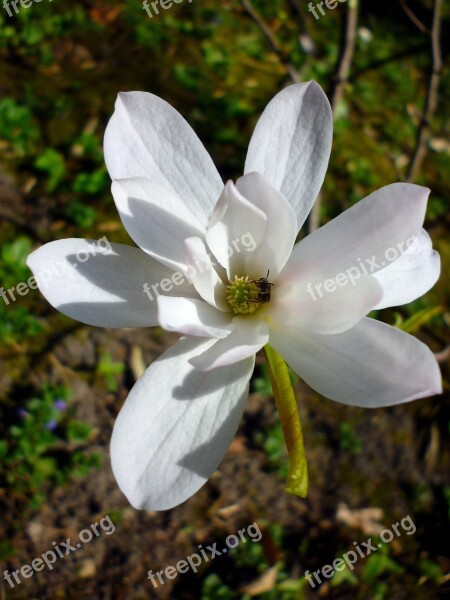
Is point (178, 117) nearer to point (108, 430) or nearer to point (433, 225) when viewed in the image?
point (108, 430)

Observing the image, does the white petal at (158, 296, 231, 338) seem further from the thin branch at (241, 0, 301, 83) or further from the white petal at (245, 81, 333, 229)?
the thin branch at (241, 0, 301, 83)

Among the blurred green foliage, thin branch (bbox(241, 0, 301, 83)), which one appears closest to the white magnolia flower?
thin branch (bbox(241, 0, 301, 83))

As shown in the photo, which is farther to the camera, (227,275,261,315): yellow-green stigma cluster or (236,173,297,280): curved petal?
(227,275,261,315): yellow-green stigma cluster

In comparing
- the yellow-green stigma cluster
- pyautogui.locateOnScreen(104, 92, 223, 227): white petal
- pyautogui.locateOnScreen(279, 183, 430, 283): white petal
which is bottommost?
the yellow-green stigma cluster

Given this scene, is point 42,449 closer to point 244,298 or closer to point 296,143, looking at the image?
point 244,298

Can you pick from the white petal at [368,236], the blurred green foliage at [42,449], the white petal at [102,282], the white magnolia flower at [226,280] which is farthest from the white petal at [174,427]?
the blurred green foliage at [42,449]

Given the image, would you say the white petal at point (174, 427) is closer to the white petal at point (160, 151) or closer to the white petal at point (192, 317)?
the white petal at point (192, 317)
